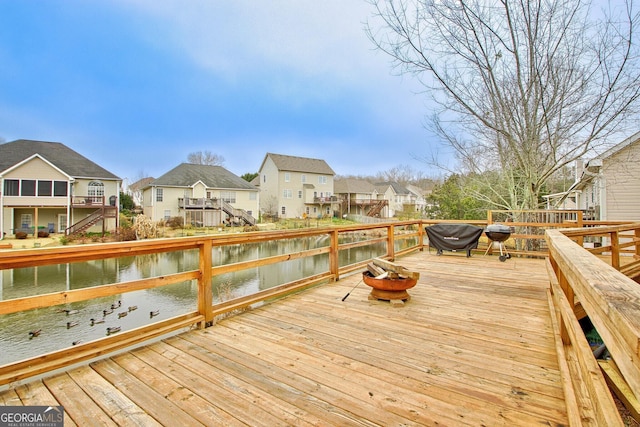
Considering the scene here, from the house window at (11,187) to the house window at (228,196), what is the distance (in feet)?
39.9

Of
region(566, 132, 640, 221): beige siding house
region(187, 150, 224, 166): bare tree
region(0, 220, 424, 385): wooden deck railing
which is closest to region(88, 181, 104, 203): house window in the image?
region(0, 220, 424, 385): wooden deck railing

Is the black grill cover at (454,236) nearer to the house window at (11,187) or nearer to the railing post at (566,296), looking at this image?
the railing post at (566,296)

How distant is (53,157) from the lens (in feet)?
62.5

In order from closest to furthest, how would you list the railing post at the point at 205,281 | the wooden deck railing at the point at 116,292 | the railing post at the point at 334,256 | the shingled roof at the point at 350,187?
the wooden deck railing at the point at 116,292
the railing post at the point at 205,281
the railing post at the point at 334,256
the shingled roof at the point at 350,187

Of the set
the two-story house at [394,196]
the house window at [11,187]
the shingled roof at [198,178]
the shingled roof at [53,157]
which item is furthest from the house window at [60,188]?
the two-story house at [394,196]

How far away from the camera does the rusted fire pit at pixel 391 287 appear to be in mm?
3574

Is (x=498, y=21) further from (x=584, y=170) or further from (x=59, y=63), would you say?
(x=59, y=63)

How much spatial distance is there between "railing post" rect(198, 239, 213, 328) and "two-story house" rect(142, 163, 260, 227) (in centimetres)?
2147

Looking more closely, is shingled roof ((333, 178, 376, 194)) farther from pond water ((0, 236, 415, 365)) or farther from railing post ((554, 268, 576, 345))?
railing post ((554, 268, 576, 345))

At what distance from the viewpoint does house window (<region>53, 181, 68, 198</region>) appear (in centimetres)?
1792

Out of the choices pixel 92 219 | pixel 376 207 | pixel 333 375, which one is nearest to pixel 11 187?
pixel 92 219

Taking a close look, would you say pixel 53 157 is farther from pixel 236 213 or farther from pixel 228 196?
pixel 236 213

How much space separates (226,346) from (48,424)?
1.12 metres

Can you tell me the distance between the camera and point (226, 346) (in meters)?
2.50
